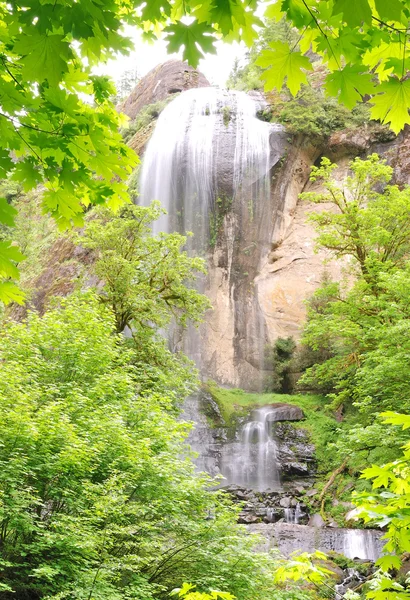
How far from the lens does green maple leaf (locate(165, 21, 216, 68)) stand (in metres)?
1.69

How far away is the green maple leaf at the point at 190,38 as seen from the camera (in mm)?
1693

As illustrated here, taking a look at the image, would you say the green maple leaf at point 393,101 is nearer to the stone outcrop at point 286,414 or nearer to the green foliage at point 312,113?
the stone outcrop at point 286,414

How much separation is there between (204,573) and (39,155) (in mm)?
4234

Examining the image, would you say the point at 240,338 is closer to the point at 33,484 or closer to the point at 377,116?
the point at 33,484

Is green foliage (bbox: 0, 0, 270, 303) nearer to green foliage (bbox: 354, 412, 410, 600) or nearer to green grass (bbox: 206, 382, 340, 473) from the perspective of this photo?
green foliage (bbox: 354, 412, 410, 600)

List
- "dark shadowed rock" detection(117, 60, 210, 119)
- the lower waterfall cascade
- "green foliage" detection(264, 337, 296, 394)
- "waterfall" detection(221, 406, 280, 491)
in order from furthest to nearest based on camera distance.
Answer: "dark shadowed rock" detection(117, 60, 210, 119), "green foliage" detection(264, 337, 296, 394), the lower waterfall cascade, "waterfall" detection(221, 406, 280, 491)

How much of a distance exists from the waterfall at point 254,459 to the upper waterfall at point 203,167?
794 centimetres

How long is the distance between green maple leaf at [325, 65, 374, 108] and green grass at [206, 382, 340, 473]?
41.7 ft

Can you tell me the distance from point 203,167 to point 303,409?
11012 mm

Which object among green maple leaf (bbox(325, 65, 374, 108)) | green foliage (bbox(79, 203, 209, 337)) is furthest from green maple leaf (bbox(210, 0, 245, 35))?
green foliage (bbox(79, 203, 209, 337))

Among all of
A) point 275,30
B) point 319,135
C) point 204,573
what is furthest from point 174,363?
point 275,30

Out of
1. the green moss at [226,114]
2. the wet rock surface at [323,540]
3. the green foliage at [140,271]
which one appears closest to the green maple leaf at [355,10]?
the wet rock surface at [323,540]

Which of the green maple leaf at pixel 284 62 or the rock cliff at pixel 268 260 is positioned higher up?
the rock cliff at pixel 268 260

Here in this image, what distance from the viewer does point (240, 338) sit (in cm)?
1842
